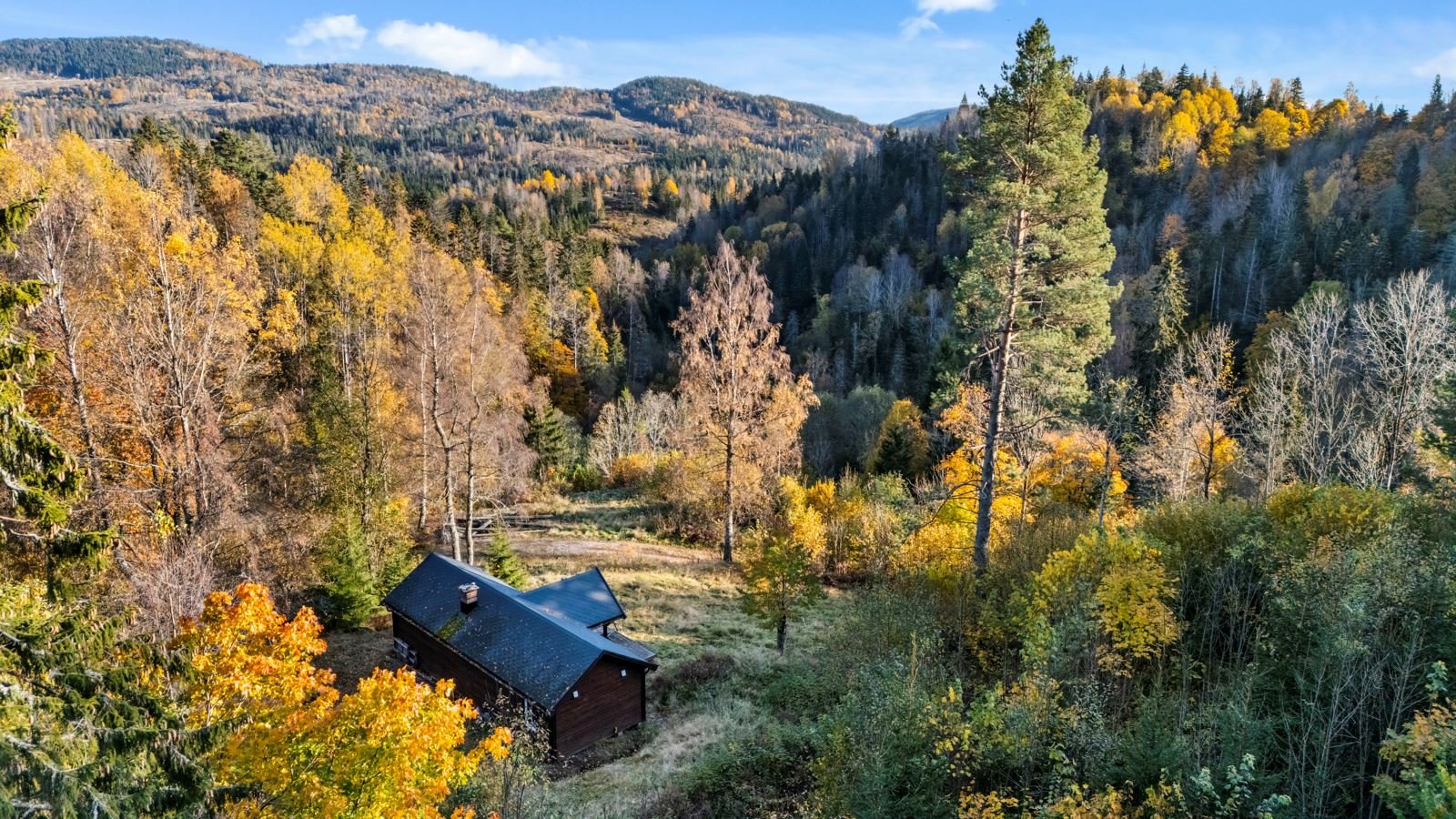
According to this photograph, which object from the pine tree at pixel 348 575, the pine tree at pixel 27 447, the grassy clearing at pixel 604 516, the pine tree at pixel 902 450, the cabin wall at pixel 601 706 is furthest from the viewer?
the pine tree at pixel 902 450

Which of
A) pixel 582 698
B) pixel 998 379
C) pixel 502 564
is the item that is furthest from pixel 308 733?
pixel 502 564

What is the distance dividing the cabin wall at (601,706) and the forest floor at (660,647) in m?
0.38

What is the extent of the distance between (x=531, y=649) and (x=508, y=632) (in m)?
1.08

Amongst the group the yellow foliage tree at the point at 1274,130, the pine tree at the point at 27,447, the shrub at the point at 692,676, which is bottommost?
the shrub at the point at 692,676

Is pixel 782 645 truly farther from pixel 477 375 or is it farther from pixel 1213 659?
pixel 477 375

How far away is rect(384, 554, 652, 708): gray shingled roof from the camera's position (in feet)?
59.4

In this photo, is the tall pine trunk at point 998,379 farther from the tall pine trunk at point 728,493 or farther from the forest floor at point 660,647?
the tall pine trunk at point 728,493

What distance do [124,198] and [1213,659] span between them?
147 ft

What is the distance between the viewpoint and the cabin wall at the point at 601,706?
17938mm

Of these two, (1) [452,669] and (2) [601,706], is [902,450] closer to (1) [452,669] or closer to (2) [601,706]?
(2) [601,706]

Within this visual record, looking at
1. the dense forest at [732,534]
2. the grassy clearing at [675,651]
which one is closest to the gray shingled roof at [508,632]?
the dense forest at [732,534]

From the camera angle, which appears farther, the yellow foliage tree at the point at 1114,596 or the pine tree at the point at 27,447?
the yellow foliage tree at the point at 1114,596

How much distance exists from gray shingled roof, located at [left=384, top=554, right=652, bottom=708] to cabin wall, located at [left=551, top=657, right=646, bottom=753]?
1.43 ft

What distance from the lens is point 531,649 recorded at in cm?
1894
